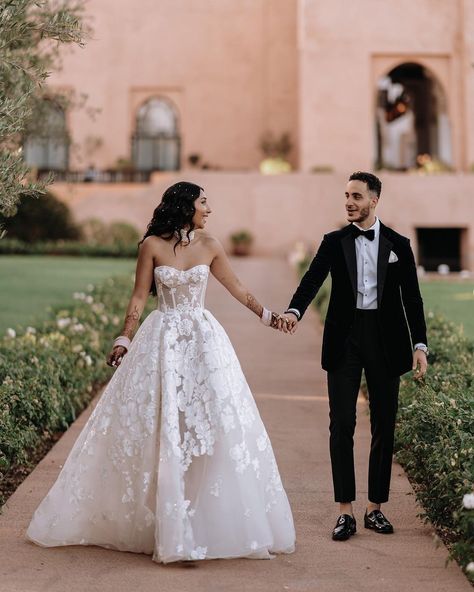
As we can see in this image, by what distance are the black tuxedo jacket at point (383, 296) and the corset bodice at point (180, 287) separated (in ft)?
2.12

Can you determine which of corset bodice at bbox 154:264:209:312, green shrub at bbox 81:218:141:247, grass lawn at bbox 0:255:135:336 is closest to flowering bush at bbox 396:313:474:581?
corset bodice at bbox 154:264:209:312

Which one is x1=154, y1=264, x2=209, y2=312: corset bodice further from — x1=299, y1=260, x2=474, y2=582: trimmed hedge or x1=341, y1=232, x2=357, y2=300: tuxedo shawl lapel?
x1=299, y1=260, x2=474, y2=582: trimmed hedge

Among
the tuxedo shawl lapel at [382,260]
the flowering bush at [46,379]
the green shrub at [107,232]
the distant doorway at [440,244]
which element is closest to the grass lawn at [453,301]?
the flowering bush at [46,379]

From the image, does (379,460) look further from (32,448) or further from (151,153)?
(151,153)

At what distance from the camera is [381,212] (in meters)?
27.8

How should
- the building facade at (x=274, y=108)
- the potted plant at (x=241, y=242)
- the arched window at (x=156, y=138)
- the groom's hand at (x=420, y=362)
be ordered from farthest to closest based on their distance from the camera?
the arched window at (x=156, y=138) < the building facade at (x=274, y=108) < the potted plant at (x=241, y=242) < the groom's hand at (x=420, y=362)

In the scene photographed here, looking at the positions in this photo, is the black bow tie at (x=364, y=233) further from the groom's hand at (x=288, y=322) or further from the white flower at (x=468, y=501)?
the white flower at (x=468, y=501)

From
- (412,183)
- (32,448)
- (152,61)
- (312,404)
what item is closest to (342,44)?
(412,183)

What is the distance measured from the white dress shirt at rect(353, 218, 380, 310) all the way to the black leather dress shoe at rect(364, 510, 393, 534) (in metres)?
1.04

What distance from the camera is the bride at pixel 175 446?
3.93m

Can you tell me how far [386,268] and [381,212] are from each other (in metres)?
23.7

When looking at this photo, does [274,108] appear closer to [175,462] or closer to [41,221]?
[41,221]

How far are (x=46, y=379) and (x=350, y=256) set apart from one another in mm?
2791

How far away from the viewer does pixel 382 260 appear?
447 centimetres
